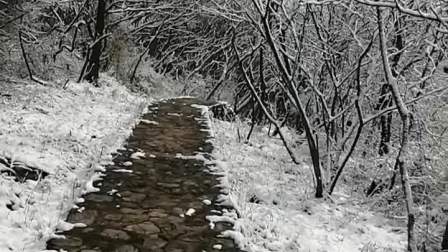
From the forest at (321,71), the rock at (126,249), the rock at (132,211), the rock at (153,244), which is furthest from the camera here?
the forest at (321,71)

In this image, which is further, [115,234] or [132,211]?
[132,211]

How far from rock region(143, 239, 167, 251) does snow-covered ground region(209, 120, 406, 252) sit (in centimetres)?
89

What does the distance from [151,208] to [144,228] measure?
72cm

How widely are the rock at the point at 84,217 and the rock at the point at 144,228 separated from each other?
455mm

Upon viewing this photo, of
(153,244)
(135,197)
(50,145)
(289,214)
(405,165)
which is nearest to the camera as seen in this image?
(153,244)

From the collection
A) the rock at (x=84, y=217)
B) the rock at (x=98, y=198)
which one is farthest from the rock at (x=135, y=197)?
the rock at (x=84, y=217)

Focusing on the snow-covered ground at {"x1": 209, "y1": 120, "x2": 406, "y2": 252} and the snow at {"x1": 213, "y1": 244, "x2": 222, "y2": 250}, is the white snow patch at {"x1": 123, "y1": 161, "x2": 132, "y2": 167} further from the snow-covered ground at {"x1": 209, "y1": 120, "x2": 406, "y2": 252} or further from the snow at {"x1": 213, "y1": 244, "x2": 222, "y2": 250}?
the snow at {"x1": 213, "y1": 244, "x2": 222, "y2": 250}

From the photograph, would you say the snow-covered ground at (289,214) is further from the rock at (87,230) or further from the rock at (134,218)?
the rock at (87,230)

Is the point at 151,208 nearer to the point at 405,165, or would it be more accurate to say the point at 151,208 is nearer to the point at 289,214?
the point at 289,214

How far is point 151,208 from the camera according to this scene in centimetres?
648

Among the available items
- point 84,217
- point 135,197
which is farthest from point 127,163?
point 84,217

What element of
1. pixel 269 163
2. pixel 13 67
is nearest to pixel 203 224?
pixel 269 163

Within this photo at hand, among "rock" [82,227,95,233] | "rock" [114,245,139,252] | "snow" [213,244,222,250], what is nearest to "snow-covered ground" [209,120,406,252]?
"snow" [213,244,222,250]

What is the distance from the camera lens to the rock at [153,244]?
5.27m
